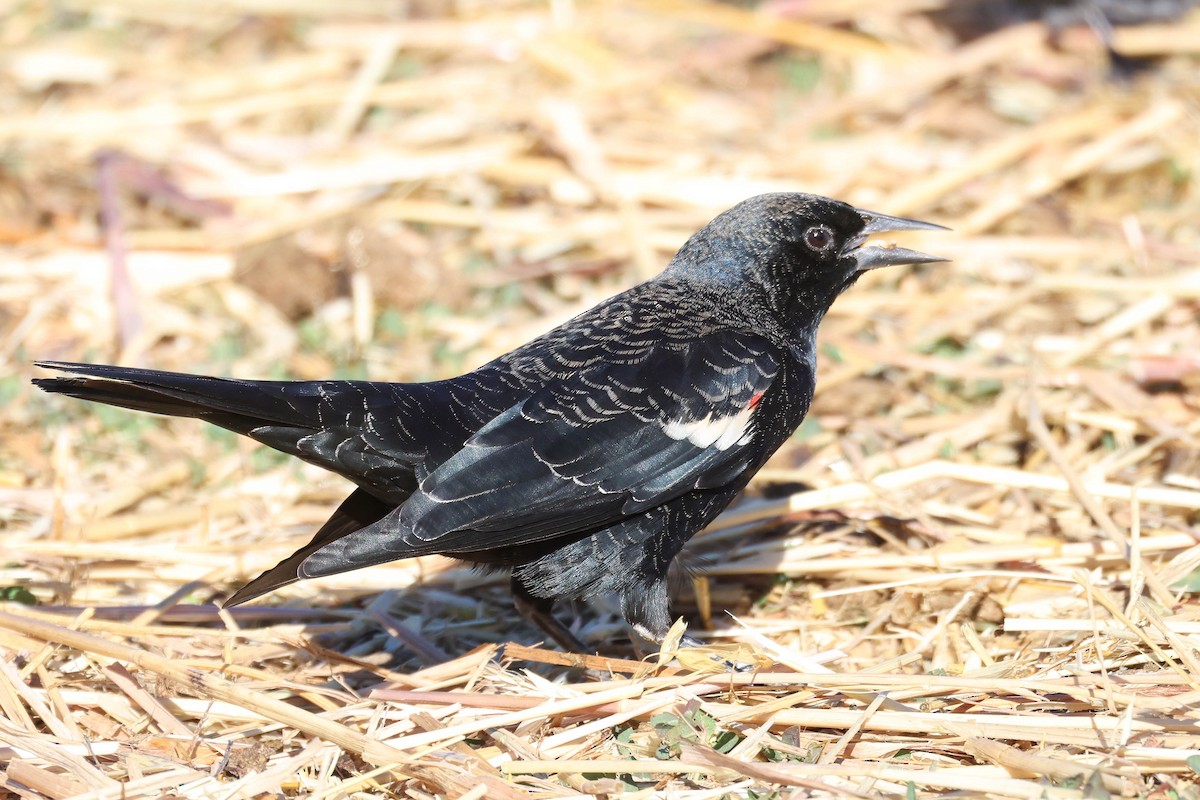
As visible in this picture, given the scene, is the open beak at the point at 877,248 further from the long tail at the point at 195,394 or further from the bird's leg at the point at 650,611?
the long tail at the point at 195,394

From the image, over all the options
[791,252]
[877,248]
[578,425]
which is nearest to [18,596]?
[578,425]

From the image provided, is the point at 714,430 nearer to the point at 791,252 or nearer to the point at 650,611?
the point at 650,611

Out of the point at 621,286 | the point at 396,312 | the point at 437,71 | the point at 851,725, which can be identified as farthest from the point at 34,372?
the point at 851,725

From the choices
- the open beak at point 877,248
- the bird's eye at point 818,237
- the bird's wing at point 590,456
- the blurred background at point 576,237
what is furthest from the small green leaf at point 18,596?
the open beak at point 877,248

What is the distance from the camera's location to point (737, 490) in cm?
415

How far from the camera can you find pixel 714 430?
3955 mm

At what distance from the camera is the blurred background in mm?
4672

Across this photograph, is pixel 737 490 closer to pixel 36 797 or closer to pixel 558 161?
pixel 36 797

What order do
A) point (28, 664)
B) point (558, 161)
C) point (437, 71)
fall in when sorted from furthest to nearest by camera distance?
1. point (437, 71)
2. point (558, 161)
3. point (28, 664)

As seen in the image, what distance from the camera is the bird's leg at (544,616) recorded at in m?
4.24

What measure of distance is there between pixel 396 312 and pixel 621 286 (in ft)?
3.78

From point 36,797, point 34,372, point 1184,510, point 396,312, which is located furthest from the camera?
point 396,312

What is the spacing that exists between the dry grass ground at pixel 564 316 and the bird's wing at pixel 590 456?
47cm

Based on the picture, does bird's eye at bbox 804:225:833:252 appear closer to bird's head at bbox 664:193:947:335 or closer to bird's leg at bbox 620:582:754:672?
bird's head at bbox 664:193:947:335
